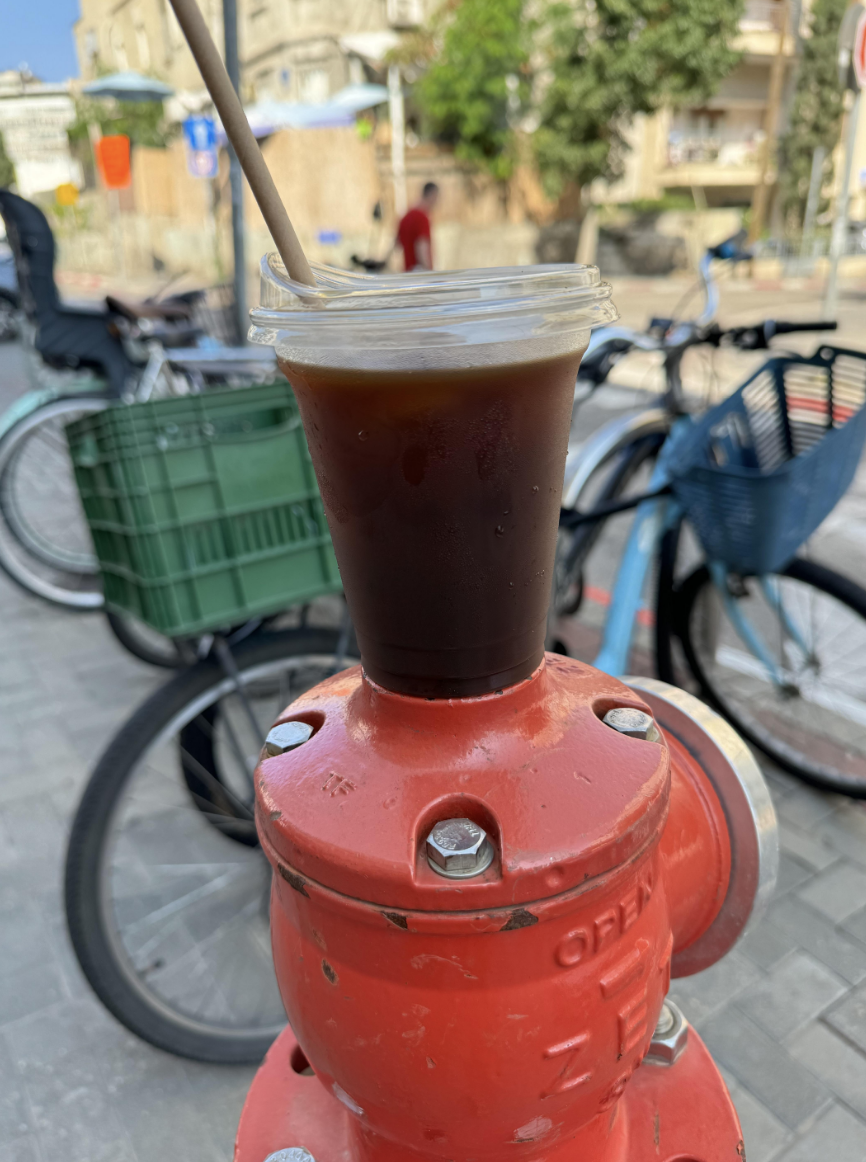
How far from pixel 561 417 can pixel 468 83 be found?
69.8ft

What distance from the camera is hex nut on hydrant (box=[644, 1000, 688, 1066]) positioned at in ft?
3.23

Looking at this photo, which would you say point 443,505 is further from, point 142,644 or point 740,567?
point 142,644

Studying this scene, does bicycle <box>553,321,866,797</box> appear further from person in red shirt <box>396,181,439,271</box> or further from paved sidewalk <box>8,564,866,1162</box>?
person in red shirt <box>396,181,439,271</box>

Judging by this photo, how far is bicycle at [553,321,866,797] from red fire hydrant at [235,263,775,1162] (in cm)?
134

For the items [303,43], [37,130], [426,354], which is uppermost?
[303,43]

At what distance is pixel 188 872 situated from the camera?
7.33ft

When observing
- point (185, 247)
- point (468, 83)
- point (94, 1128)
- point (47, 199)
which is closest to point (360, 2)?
point (468, 83)

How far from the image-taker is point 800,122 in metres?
22.4

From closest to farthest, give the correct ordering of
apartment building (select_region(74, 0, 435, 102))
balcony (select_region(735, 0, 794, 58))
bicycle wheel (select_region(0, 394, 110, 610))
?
1. bicycle wheel (select_region(0, 394, 110, 610))
2. apartment building (select_region(74, 0, 435, 102))
3. balcony (select_region(735, 0, 794, 58))

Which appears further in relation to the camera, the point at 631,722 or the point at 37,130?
the point at 37,130

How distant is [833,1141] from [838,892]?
68 cm

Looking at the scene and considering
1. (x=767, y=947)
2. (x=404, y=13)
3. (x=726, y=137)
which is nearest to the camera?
(x=767, y=947)

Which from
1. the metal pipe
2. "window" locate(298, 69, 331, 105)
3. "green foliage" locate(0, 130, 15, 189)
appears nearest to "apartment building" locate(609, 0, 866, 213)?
"window" locate(298, 69, 331, 105)

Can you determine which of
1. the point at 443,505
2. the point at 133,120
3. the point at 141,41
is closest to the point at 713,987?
the point at 443,505
